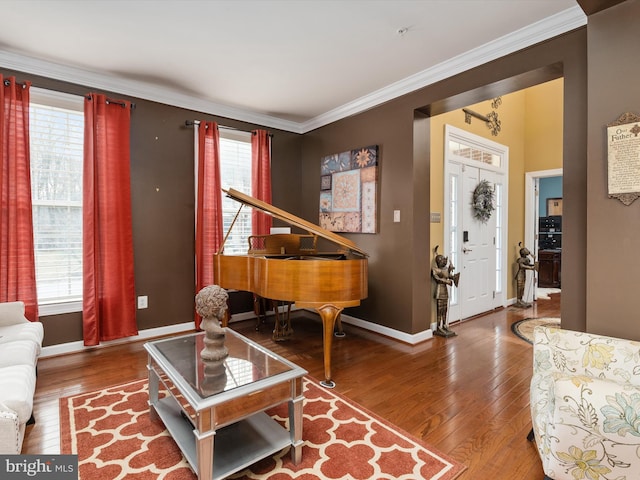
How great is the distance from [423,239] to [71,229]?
11.8 ft

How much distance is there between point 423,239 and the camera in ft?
12.1

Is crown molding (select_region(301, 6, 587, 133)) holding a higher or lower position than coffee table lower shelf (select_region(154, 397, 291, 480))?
higher

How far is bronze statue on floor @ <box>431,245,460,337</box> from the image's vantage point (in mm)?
3832

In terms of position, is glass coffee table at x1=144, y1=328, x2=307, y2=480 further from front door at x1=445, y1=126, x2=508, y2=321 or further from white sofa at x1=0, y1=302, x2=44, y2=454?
front door at x1=445, y1=126, x2=508, y2=321

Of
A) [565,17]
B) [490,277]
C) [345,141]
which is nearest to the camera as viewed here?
[565,17]

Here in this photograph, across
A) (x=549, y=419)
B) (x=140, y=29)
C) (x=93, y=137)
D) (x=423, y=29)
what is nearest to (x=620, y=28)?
(x=423, y=29)

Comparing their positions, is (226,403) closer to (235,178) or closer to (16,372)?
(16,372)

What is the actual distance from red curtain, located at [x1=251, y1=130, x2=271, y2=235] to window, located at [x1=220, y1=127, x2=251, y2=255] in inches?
3.9

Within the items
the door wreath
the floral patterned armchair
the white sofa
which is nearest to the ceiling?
the door wreath

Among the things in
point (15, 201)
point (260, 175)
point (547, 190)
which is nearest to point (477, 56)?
point (260, 175)

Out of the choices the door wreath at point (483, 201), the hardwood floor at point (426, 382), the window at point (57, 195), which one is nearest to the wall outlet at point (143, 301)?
the hardwood floor at point (426, 382)

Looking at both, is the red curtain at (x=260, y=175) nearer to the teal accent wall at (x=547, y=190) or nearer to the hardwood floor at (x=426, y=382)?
the hardwood floor at (x=426, y=382)

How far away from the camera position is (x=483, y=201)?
15.1ft

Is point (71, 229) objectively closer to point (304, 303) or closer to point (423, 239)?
point (304, 303)
